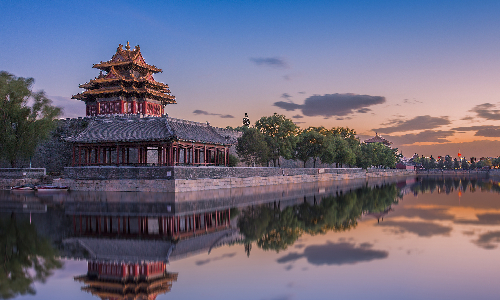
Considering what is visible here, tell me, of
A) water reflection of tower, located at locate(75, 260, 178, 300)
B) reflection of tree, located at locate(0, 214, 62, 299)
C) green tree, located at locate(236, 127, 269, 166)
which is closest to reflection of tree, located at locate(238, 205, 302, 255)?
water reflection of tower, located at locate(75, 260, 178, 300)

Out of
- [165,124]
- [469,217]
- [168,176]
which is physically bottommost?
[469,217]

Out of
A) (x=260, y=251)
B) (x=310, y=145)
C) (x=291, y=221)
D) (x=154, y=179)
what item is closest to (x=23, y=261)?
(x=260, y=251)

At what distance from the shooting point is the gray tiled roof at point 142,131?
3728cm

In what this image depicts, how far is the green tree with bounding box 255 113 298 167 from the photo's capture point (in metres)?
58.4

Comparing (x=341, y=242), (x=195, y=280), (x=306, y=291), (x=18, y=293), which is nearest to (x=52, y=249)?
(x=18, y=293)

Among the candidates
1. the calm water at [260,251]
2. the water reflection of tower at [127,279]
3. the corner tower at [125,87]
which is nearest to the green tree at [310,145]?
the corner tower at [125,87]

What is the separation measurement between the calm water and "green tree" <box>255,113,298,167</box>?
35313 mm

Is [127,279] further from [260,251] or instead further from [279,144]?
[279,144]

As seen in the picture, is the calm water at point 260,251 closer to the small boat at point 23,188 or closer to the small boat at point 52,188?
the small boat at point 52,188

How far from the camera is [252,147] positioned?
5375cm

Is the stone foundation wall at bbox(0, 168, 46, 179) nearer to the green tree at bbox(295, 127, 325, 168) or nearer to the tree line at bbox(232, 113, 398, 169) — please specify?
the tree line at bbox(232, 113, 398, 169)

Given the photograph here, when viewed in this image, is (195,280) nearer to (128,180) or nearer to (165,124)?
(128,180)

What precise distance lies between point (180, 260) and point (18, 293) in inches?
160

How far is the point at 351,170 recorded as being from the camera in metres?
84.7
